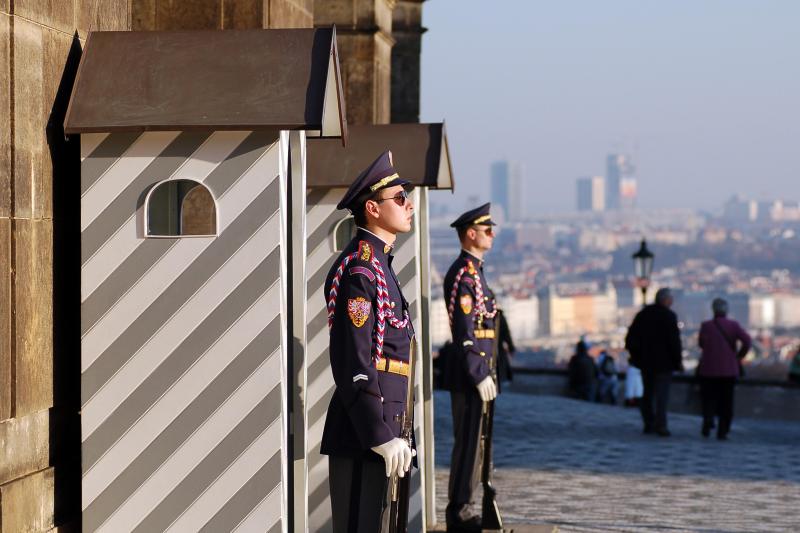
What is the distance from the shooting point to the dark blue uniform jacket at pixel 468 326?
28.1 feet

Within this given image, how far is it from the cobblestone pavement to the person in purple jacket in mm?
289

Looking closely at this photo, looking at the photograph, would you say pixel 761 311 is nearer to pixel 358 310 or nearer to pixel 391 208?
pixel 391 208

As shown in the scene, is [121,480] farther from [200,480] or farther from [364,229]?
[364,229]

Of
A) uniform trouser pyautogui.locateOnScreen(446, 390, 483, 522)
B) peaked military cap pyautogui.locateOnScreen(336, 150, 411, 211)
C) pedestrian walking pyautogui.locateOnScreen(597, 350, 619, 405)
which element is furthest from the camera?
pedestrian walking pyautogui.locateOnScreen(597, 350, 619, 405)

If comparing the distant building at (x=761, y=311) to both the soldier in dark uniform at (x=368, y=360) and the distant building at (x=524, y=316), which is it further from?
the soldier in dark uniform at (x=368, y=360)

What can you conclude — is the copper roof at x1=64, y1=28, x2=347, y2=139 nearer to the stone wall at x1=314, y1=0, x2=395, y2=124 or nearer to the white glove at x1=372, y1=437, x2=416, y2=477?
the white glove at x1=372, y1=437, x2=416, y2=477

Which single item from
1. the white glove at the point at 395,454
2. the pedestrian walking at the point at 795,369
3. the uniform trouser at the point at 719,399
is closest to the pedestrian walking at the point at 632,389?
the pedestrian walking at the point at 795,369

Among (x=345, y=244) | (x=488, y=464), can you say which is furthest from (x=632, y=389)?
(x=345, y=244)

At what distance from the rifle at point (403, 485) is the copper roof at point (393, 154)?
2.76 meters

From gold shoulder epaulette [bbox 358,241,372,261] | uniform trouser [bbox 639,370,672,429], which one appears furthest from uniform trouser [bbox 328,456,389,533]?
uniform trouser [bbox 639,370,672,429]

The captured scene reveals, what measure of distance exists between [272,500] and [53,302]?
41.6 inches

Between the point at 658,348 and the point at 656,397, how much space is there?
571mm

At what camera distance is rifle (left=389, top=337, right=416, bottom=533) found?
5.77 metres

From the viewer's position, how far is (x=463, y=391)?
8906 millimetres
